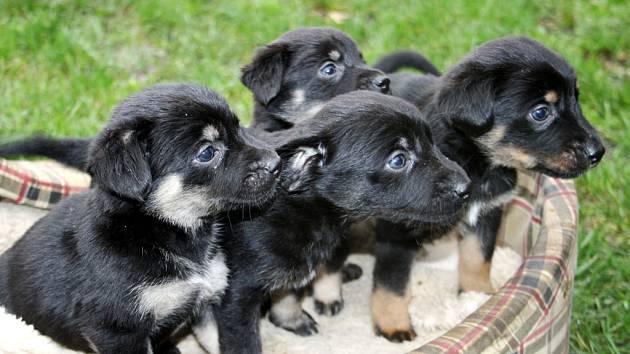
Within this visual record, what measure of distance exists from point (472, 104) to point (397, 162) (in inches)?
19.4

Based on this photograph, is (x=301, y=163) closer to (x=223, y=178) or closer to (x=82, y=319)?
(x=223, y=178)

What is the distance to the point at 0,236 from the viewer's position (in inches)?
175

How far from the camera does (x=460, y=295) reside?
14.6 ft

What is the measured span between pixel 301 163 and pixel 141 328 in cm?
91

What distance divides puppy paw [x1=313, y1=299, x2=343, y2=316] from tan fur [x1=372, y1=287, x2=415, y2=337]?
285mm

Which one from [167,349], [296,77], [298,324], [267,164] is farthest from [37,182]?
[267,164]

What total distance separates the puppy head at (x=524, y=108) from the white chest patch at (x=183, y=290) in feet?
4.07

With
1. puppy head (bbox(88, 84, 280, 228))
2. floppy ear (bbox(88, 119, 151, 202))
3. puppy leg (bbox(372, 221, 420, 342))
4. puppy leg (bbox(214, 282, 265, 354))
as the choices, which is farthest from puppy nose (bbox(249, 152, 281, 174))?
puppy leg (bbox(372, 221, 420, 342))

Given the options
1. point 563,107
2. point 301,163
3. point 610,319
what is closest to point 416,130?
point 301,163

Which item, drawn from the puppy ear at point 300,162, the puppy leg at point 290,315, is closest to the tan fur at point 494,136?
the puppy ear at point 300,162

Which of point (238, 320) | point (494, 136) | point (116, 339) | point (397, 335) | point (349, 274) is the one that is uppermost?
point (494, 136)

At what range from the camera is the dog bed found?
341 centimetres

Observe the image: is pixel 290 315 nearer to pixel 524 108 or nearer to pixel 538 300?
pixel 538 300

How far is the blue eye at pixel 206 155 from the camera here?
10.6 ft
